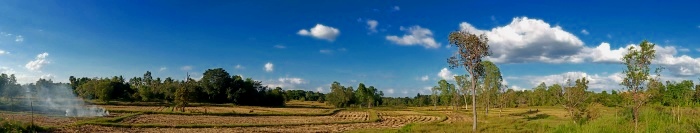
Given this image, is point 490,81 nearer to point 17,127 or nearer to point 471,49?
point 471,49

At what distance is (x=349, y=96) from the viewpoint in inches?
4434

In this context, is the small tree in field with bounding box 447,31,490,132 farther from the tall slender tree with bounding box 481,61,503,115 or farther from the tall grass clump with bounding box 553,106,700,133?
the tall slender tree with bounding box 481,61,503,115

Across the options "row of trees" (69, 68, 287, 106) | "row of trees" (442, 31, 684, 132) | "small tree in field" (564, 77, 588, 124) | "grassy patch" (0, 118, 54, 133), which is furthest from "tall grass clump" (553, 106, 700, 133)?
"row of trees" (69, 68, 287, 106)

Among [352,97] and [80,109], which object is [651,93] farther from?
[352,97]

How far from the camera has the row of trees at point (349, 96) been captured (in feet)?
365

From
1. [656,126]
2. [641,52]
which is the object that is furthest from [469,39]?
[656,126]

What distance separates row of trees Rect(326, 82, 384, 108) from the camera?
111 m

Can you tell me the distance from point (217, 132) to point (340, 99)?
7617 centimetres

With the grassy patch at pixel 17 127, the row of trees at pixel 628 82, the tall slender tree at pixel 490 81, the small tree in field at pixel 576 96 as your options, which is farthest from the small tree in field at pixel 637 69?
the tall slender tree at pixel 490 81

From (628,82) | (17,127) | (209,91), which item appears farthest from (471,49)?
(209,91)

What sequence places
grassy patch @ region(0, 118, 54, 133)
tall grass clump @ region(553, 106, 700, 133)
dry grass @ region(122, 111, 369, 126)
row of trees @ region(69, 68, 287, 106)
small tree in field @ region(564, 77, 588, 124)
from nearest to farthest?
tall grass clump @ region(553, 106, 700, 133), grassy patch @ region(0, 118, 54, 133), small tree in field @ region(564, 77, 588, 124), dry grass @ region(122, 111, 369, 126), row of trees @ region(69, 68, 287, 106)

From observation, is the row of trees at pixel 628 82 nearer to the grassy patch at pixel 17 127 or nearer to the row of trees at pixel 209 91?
the grassy patch at pixel 17 127

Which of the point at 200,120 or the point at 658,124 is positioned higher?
the point at 658,124

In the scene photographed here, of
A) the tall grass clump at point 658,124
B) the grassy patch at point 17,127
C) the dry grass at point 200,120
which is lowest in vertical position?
the dry grass at point 200,120
